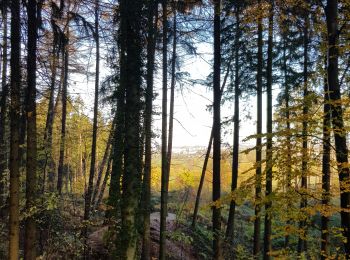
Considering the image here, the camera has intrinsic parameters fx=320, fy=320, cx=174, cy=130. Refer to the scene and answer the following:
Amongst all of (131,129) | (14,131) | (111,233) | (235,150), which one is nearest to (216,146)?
(131,129)

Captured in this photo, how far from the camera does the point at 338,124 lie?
619 cm

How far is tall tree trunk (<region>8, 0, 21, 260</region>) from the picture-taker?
705cm

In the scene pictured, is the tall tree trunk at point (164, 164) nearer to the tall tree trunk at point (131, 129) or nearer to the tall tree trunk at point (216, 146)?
the tall tree trunk at point (216, 146)

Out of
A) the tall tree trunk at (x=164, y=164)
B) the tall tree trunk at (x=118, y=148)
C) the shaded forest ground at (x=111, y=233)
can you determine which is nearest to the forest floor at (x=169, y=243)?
the shaded forest ground at (x=111, y=233)

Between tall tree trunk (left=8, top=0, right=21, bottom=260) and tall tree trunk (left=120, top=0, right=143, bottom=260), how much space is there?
237cm

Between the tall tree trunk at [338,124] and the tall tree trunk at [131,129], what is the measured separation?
160 inches

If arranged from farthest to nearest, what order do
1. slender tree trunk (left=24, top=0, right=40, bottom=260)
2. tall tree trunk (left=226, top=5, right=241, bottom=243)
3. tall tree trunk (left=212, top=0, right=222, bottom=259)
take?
tall tree trunk (left=226, top=5, right=241, bottom=243), tall tree trunk (left=212, top=0, right=222, bottom=259), slender tree trunk (left=24, top=0, right=40, bottom=260)

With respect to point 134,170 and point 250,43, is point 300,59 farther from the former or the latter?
point 134,170

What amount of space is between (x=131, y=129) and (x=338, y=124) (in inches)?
170

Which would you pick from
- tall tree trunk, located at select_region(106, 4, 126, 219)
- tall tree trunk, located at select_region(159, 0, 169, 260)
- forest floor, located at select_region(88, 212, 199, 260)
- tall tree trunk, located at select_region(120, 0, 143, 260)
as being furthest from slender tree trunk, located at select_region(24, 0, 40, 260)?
tall tree trunk, located at select_region(159, 0, 169, 260)

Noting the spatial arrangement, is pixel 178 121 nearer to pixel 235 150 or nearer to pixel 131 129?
pixel 235 150

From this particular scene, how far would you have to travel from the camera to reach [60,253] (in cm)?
976

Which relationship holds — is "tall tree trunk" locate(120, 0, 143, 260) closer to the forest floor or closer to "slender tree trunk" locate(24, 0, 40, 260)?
"slender tree trunk" locate(24, 0, 40, 260)

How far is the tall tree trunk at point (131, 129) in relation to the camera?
7.04 m
